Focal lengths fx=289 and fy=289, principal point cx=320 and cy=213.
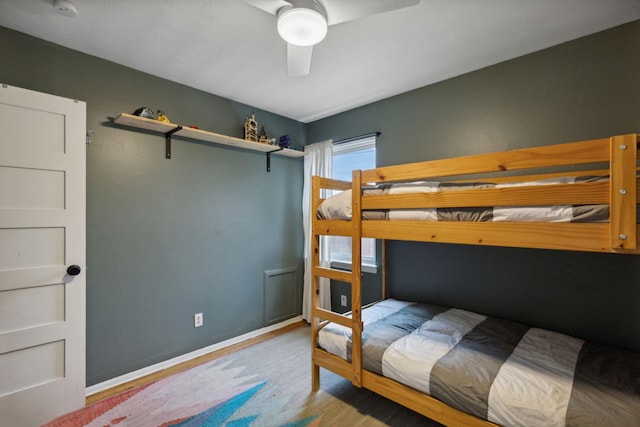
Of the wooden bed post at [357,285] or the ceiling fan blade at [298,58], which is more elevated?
the ceiling fan blade at [298,58]

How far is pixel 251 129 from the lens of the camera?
298cm

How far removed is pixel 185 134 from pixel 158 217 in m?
0.75

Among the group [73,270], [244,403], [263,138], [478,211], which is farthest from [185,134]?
[478,211]

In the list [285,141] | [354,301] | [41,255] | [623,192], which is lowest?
[354,301]

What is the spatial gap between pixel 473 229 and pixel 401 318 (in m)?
1.08

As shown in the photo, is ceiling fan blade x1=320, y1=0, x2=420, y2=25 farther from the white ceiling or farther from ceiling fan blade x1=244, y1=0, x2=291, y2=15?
the white ceiling

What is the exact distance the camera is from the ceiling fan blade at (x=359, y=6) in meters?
1.28

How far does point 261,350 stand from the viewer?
2.74m

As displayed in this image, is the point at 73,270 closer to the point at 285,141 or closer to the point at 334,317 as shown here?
the point at 334,317

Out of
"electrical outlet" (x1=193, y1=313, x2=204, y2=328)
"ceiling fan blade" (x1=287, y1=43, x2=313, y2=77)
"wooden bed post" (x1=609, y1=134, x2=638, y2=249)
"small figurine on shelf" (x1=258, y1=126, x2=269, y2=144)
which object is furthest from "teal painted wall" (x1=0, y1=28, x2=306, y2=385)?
"wooden bed post" (x1=609, y1=134, x2=638, y2=249)

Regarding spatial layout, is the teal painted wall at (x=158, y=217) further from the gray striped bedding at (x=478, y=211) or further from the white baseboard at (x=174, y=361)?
the gray striped bedding at (x=478, y=211)

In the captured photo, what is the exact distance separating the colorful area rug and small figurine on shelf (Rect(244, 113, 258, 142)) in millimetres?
2126

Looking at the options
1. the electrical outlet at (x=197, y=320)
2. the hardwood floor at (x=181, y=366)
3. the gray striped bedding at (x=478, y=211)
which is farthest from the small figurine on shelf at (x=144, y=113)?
the hardwood floor at (x=181, y=366)

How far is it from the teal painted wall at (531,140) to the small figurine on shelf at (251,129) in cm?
141
